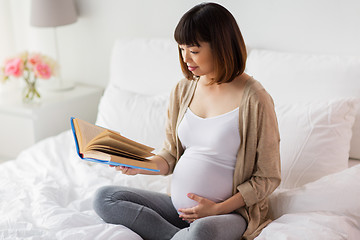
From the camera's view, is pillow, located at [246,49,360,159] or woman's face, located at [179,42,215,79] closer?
woman's face, located at [179,42,215,79]

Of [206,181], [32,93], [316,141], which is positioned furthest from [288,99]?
[32,93]

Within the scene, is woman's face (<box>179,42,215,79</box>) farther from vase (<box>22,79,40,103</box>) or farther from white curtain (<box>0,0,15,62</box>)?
white curtain (<box>0,0,15,62</box>)

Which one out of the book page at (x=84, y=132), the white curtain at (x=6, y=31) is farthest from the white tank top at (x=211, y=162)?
the white curtain at (x=6, y=31)

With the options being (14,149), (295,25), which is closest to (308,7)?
(295,25)

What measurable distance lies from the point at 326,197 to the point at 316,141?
27cm

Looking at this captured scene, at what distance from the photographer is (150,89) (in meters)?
2.34

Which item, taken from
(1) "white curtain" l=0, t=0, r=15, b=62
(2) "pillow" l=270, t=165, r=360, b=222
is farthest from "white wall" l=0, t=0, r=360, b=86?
(2) "pillow" l=270, t=165, r=360, b=222

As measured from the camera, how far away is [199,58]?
1.39 m

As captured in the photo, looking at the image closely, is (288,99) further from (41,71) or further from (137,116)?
(41,71)

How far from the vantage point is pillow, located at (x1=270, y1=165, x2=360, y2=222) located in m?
1.46

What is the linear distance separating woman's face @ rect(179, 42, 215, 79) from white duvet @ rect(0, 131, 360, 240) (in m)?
0.51

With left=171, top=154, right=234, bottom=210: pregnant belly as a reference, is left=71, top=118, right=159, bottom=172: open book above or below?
above

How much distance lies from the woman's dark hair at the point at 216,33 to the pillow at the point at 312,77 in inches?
22.8

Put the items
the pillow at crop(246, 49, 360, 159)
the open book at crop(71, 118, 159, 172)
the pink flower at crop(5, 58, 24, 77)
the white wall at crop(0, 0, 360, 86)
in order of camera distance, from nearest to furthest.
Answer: the open book at crop(71, 118, 159, 172), the pillow at crop(246, 49, 360, 159), the white wall at crop(0, 0, 360, 86), the pink flower at crop(5, 58, 24, 77)
